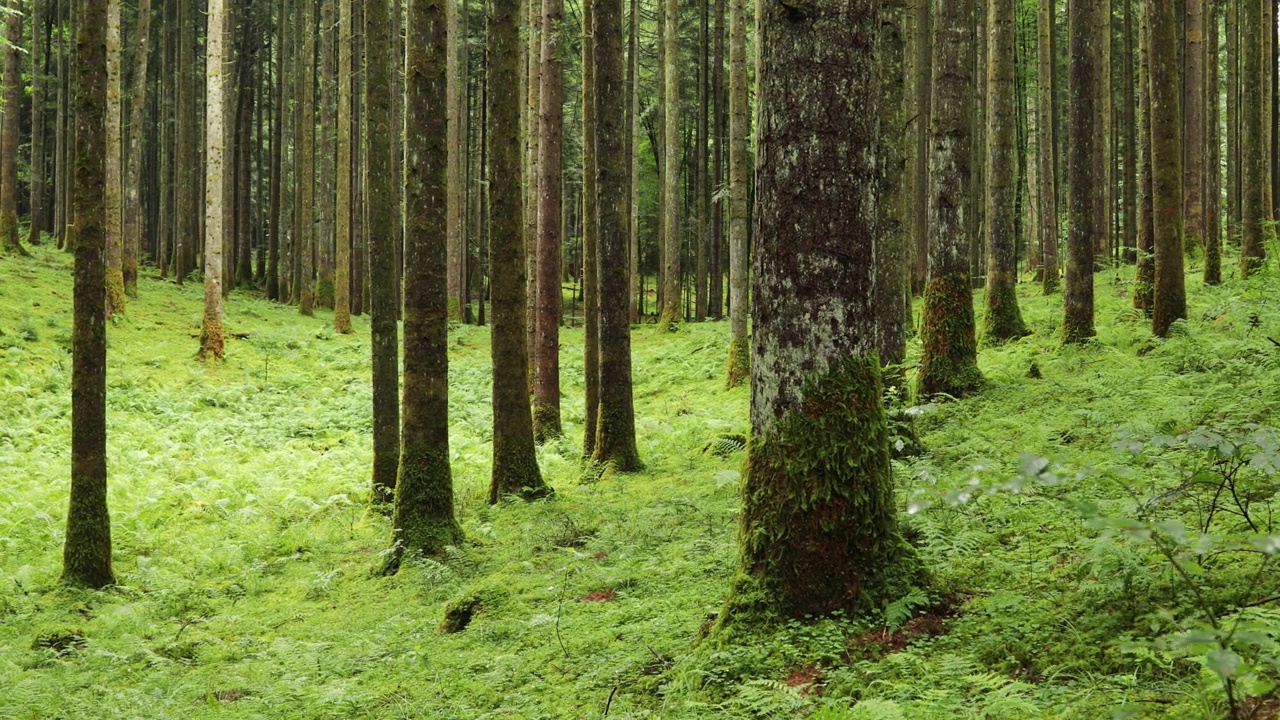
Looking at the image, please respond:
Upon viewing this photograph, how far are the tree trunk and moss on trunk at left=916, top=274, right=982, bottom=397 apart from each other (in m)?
3.61

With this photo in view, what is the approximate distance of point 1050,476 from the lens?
2803 mm

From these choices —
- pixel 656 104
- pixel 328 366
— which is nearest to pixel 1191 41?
pixel 328 366

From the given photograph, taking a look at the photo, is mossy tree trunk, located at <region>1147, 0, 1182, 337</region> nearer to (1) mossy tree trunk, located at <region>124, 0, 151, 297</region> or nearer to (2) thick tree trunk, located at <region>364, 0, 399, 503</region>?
(2) thick tree trunk, located at <region>364, 0, 399, 503</region>

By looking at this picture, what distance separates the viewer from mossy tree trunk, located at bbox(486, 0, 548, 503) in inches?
416

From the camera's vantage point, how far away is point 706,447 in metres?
12.4

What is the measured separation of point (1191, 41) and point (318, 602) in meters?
17.6

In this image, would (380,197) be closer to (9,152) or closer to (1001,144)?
(1001,144)

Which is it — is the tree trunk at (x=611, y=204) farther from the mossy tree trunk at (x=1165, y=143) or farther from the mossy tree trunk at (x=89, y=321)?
the mossy tree trunk at (x=1165, y=143)

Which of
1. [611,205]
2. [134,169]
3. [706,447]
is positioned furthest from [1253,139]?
[134,169]

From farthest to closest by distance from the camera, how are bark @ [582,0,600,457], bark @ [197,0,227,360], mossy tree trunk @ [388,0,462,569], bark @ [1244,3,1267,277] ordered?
bark @ [197,0,227,360], bark @ [1244,3,1267,277], bark @ [582,0,600,457], mossy tree trunk @ [388,0,462,569]

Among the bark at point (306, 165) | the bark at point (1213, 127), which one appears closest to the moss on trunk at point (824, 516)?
the bark at point (1213, 127)

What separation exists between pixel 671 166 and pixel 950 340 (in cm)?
1516

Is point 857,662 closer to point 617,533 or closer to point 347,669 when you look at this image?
point 347,669

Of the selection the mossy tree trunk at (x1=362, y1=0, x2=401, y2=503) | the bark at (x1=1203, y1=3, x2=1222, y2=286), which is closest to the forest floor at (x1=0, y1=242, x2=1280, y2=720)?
the bark at (x1=1203, y1=3, x2=1222, y2=286)
